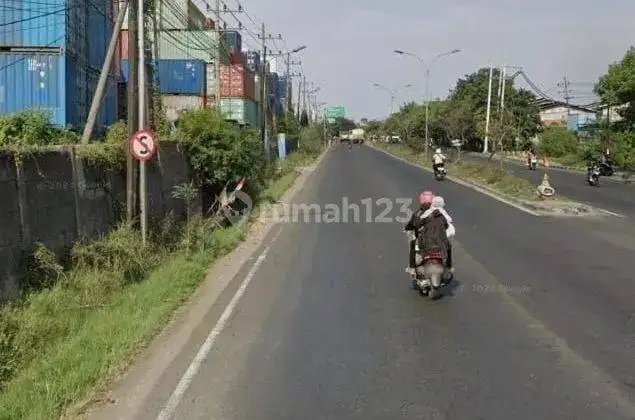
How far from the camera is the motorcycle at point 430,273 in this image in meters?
9.33

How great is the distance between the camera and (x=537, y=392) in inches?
225

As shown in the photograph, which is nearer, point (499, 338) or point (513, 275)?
point (499, 338)

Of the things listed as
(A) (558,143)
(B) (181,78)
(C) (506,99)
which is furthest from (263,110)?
(C) (506,99)

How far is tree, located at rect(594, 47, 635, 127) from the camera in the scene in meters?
45.3

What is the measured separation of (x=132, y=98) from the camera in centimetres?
1352

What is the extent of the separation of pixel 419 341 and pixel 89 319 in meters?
3.79

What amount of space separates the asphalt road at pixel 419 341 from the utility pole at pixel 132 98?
258 centimetres

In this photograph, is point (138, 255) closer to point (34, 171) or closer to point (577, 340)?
point (34, 171)

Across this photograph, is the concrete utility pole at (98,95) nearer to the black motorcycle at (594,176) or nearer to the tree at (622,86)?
the black motorcycle at (594,176)

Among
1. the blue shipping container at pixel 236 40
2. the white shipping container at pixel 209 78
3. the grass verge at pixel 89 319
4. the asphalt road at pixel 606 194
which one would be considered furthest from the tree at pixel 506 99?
the grass verge at pixel 89 319

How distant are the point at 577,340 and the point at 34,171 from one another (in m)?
7.03

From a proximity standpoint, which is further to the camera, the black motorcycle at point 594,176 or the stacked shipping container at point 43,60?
the black motorcycle at point 594,176

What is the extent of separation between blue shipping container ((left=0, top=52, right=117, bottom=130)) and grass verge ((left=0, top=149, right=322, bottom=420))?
9804mm

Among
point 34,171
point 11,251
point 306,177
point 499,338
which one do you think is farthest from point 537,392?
point 306,177
